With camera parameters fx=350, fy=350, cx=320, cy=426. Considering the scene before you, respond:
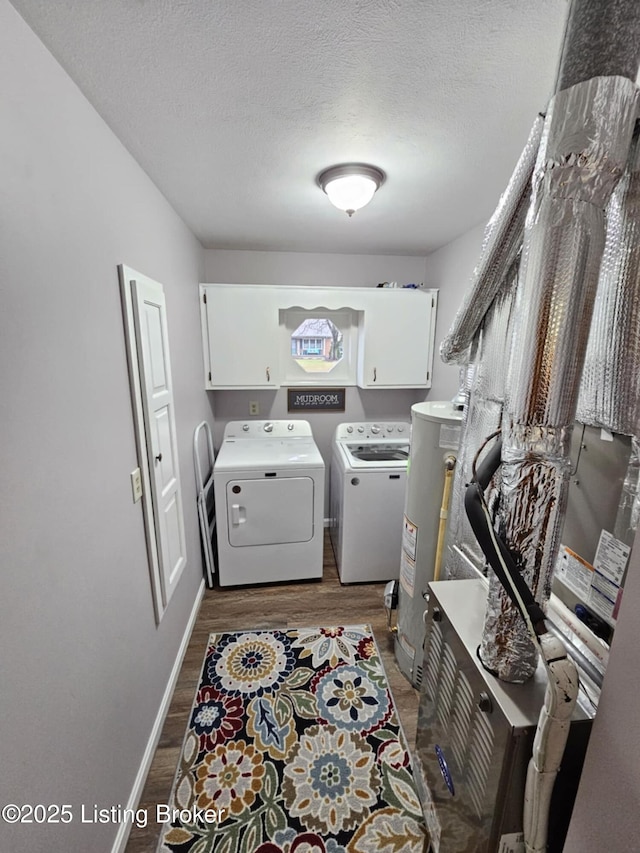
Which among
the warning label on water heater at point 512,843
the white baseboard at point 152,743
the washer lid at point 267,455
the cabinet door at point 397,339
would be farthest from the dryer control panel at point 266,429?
the warning label on water heater at point 512,843

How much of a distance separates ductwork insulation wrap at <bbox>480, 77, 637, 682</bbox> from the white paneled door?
1.31 meters

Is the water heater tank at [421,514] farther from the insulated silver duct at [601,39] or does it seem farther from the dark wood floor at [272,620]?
the insulated silver duct at [601,39]

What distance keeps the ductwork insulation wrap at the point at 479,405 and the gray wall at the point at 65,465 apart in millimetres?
1223

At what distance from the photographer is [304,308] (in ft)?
9.06

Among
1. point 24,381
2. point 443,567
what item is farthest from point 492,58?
point 443,567

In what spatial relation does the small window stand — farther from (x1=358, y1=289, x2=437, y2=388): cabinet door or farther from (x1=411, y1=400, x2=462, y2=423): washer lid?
(x1=411, y1=400, x2=462, y2=423): washer lid

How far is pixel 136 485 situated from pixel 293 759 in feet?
4.43

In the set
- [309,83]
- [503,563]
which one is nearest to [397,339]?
[309,83]

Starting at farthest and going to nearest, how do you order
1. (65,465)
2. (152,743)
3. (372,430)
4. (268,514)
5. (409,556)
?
(372,430) < (268,514) < (409,556) < (152,743) < (65,465)

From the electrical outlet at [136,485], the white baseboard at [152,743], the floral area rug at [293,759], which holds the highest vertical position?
the electrical outlet at [136,485]

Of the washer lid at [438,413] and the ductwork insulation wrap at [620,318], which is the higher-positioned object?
the ductwork insulation wrap at [620,318]

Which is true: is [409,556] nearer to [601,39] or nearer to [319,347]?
[601,39]

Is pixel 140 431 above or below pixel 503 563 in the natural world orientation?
above

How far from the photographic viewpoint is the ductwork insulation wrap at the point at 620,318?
740mm
